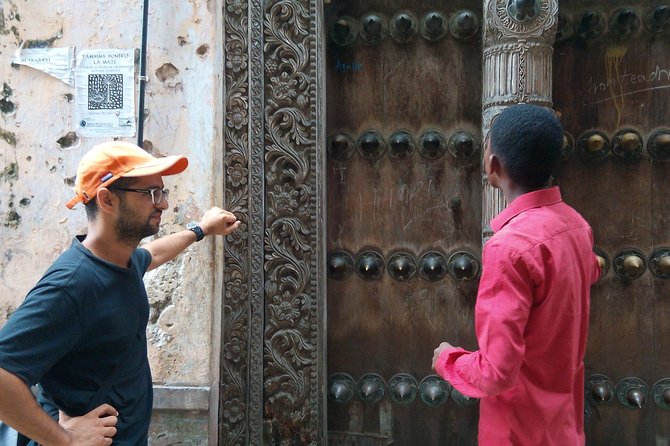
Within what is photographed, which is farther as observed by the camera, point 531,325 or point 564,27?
point 564,27

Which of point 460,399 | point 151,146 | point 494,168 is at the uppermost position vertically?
point 151,146

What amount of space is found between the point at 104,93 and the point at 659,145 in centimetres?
203

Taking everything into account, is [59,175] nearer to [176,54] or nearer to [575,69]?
[176,54]

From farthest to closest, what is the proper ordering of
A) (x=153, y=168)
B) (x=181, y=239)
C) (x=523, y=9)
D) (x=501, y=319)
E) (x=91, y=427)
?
(x=523, y=9) → (x=181, y=239) → (x=153, y=168) → (x=91, y=427) → (x=501, y=319)

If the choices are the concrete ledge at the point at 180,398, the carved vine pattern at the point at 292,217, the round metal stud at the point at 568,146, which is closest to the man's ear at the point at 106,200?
the carved vine pattern at the point at 292,217

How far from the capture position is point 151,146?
2232 mm

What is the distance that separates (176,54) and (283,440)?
1.44 meters

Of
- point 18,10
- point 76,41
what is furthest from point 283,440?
point 18,10

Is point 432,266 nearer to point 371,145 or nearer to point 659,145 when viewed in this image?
point 371,145

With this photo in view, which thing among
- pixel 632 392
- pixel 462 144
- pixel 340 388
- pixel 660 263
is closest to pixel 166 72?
pixel 462 144

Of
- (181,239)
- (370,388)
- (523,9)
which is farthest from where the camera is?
(370,388)

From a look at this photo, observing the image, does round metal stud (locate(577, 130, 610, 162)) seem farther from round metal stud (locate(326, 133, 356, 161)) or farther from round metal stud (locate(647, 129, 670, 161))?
round metal stud (locate(326, 133, 356, 161))

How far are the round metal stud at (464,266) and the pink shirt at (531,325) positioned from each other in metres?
1.04

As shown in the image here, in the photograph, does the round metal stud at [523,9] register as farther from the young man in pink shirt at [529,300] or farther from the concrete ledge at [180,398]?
the concrete ledge at [180,398]
